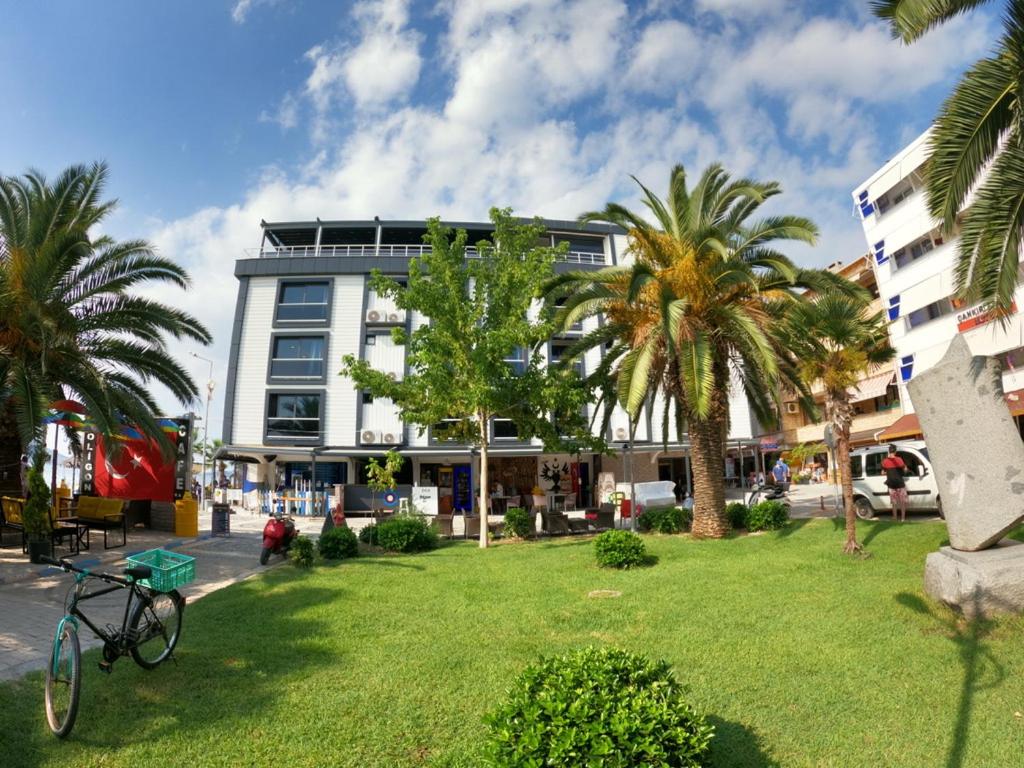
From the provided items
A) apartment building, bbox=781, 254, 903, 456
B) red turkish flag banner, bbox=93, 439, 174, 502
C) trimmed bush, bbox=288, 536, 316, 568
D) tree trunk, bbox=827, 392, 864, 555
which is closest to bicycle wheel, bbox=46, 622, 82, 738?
trimmed bush, bbox=288, 536, 316, 568

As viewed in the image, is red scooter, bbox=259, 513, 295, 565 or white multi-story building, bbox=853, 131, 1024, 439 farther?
white multi-story building, bbox=853, 131, 1024, 439

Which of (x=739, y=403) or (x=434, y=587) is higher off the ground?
(x=739, y=403)

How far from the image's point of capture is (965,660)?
5.45 m

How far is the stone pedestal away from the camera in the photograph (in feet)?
20.7

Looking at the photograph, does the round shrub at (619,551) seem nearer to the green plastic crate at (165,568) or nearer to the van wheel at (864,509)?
the green plastic crate at (165,568)

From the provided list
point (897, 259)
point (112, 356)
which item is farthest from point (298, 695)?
point (897, 259)

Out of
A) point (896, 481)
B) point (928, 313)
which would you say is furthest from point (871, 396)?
point (896, 481)

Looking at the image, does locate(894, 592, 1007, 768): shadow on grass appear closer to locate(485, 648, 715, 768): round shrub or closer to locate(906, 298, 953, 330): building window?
locate(485, 648, 715, 768): round shrub

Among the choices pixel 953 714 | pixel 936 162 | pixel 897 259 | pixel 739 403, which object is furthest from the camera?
pixel 739 403

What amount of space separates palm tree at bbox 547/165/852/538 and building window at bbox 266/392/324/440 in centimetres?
1932

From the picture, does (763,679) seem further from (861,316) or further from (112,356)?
(112,356)

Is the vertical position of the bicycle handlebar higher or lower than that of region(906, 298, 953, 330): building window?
lower

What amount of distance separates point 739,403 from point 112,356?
27.8 metres

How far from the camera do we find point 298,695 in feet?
16.4
